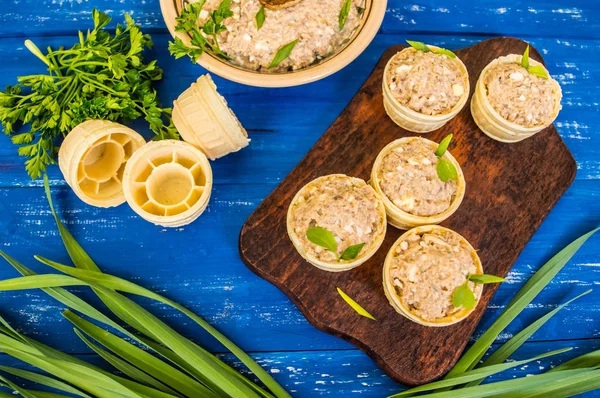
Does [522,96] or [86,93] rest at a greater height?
[522,96]

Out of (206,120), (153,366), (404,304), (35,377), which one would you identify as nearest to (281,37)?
(206,120)

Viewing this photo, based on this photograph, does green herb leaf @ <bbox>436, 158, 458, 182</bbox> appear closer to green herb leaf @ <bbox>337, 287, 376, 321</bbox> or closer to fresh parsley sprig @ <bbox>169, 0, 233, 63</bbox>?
green herb leaf @ <bbox>337, 287, 376, 321</bbox>

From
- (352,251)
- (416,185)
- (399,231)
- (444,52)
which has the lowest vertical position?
(399,231)

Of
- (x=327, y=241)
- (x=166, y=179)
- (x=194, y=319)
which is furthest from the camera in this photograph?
(x=166, y=179)

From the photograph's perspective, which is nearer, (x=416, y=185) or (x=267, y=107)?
(x=416, y=185)

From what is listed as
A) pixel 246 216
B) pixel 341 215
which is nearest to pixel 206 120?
pixel 246 216

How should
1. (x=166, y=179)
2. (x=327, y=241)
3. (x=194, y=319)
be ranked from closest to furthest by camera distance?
1. (x=327, y=241)
2. (x=194, y=319)
3. (x=166, y=179)

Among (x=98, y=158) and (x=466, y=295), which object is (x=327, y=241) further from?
(x=98, y=158)

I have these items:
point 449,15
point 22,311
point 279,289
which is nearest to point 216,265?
point 279,289
